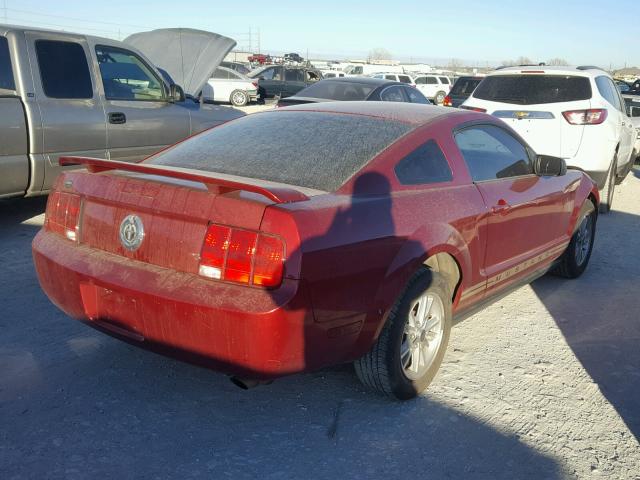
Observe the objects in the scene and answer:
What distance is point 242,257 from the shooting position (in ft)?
8.93

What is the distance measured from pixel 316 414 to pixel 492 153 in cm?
209

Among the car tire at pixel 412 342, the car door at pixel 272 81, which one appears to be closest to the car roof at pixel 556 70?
the car tire at pixel 412 342

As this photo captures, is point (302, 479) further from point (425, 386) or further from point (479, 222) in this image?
point (479, 222)

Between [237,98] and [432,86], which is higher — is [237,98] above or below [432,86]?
above

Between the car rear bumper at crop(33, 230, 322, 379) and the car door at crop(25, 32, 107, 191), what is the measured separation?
3471 millimetres

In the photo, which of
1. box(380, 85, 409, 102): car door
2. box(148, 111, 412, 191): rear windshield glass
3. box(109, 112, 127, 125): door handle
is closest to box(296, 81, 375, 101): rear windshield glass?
box(380, 85, 409, 102): car door

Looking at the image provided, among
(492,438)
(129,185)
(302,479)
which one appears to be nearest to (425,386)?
(492,438)

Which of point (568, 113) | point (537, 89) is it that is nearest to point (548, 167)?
point (568, 113)

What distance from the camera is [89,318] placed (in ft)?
10.3

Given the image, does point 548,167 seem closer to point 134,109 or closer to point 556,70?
point 556,70

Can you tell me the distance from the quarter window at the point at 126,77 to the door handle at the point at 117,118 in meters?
0.19

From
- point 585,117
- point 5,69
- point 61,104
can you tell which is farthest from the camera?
point 585,117

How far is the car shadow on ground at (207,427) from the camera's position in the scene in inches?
110

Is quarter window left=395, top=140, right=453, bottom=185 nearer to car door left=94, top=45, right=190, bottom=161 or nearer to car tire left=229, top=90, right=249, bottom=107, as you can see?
car door left=94, top=45, right=190, bottom=161
